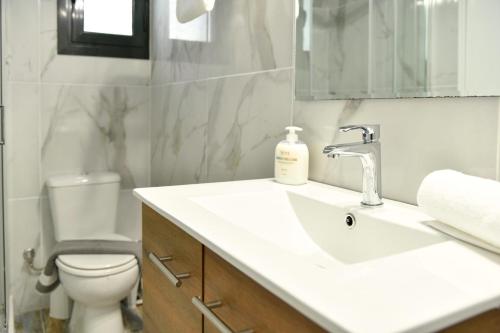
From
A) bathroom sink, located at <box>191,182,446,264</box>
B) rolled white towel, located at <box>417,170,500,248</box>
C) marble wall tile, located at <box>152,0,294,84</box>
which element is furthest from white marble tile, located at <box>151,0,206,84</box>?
rolled white towel, located at <box>417,170,500,248</box>

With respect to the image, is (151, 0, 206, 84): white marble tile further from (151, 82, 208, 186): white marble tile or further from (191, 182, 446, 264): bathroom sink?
(191, 182, 446, 264): bathroom sink

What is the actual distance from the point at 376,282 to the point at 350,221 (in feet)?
1.44

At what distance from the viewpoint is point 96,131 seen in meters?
2.52

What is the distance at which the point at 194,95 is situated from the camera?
6.79 ft

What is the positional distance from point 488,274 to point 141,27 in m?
2.41

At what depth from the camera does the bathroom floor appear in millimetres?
2252

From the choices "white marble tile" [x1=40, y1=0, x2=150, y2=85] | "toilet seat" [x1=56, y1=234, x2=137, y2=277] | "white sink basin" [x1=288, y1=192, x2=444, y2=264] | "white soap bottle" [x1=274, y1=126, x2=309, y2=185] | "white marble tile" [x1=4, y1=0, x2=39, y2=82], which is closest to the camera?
"white sink basin" [x1=288, y1=192, x2=444, y2=264]

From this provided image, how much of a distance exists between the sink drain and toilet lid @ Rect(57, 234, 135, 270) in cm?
125

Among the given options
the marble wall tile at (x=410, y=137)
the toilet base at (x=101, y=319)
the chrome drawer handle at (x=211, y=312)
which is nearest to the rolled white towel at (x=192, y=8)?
the marble wall tile at (x=410, y=137)

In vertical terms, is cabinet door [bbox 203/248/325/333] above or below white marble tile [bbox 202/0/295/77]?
below

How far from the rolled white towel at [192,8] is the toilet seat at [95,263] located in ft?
3.46

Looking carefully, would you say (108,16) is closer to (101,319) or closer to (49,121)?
(49,121)

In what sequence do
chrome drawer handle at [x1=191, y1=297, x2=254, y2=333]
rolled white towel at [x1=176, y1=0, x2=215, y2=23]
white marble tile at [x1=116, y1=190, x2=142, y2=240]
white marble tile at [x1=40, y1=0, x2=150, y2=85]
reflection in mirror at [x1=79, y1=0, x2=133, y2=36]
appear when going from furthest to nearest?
white marble tile at [x1=116, y1=190, x2=142, y2=240], reflection in mirror at [x1=79, y1=0, x2=133, y2=36], white marble tile at [x1=40, y1=0, x2=150, y2=85], rolled white towel at [x1=176, y1=0, x2=215, y2=23], chrome drawer handle at [x1=191, y1=297, x2=254, y2=333]

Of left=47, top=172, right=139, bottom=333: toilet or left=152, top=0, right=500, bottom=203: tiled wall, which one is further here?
left=47, top=172, right=139, bottom=333: toilet
